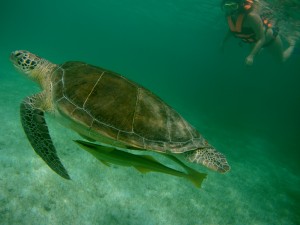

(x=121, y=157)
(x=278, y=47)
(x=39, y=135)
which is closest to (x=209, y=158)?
(x=121, y=157)

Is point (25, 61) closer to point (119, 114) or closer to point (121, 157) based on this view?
point (119, 114)

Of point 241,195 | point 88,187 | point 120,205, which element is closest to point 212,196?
point 241,195

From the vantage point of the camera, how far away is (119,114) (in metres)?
2.96

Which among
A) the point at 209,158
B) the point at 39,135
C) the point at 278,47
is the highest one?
the point at 278,47

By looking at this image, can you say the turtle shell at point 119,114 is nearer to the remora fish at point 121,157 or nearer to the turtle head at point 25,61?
the remora fish at point 121,157

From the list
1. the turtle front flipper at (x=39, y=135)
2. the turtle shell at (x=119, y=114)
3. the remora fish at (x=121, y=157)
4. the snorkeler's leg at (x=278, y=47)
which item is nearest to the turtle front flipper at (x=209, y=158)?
the turtle shell at (x=119, y=114)

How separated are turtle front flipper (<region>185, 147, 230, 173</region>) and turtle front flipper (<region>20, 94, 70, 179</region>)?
166 cm

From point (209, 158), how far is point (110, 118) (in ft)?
4.59

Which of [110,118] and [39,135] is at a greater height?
[110,118]

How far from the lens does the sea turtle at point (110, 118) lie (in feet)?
9.50

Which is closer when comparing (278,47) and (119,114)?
(119,114)

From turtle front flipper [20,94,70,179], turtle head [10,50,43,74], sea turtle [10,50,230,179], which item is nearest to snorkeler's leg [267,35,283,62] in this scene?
sea turtle [10,50,230,179]

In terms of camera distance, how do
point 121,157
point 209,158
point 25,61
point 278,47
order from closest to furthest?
point 121,157 < point 209,158 < point 25,61 < point 278,47

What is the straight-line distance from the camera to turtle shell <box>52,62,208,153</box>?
288 cm
